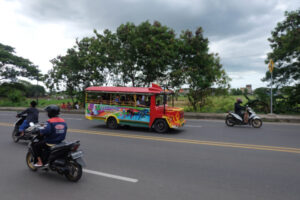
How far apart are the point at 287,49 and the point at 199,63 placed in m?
6.62

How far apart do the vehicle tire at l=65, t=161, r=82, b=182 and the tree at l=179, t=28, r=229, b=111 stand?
51.7 feet

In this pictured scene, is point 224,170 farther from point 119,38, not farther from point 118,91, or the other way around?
point 119,38

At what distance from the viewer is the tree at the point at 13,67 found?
33156mm

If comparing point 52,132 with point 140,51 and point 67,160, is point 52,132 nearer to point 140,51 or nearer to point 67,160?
point 67,160

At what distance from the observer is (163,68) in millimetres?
19469

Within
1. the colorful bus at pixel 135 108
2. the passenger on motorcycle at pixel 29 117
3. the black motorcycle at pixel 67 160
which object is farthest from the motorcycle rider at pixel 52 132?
the colorful bus at pixel 135 108

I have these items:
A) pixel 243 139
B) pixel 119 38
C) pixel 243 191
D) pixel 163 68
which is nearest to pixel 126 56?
pixel 119 38

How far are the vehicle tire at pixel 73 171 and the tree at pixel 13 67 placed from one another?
33815 mm

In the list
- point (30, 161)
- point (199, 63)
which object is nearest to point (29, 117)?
point (30, 161)

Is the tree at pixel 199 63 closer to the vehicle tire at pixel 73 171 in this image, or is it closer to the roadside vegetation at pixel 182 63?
the roadside vegetation at pixel 182 63

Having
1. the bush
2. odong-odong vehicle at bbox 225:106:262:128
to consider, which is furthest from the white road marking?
the bush

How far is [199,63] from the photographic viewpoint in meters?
19.3

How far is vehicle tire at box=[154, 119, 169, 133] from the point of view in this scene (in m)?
10.1

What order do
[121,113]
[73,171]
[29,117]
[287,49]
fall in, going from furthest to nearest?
[287,49] < [121,113] < [29,117] < [73,171]
